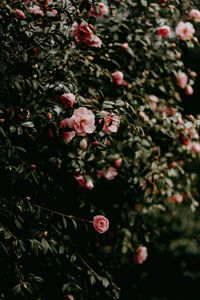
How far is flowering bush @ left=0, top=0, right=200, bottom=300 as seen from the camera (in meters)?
1.45

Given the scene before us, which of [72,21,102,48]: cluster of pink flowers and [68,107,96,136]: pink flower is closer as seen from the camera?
[68,107,96,136]: pink flower

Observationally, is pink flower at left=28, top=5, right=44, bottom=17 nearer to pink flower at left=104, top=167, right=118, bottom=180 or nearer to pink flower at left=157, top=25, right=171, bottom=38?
pink flower at left=157, top=25, right=171, bottom=38

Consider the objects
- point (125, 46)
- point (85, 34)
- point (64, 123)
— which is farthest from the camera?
point (125, 46)

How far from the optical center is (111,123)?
1.38 meters

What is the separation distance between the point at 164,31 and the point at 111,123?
2.65 ft

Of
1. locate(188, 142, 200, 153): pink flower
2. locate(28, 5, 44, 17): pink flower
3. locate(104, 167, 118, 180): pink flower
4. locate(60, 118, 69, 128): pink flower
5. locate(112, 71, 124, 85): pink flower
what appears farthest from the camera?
locate(188, 142, 200, 153): pink flower

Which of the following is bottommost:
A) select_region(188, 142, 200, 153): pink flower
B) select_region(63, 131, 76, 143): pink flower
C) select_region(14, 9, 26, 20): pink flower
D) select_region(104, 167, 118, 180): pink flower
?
select_region(104, 167, 118, 180): pink flower

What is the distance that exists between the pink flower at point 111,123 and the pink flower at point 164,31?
710 millimetres

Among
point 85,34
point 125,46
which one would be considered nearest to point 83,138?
point 85,34

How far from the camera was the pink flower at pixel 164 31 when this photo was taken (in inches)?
73.0

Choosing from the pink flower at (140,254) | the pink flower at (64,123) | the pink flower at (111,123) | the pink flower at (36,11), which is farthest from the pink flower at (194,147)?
the pink flower at (36,11)

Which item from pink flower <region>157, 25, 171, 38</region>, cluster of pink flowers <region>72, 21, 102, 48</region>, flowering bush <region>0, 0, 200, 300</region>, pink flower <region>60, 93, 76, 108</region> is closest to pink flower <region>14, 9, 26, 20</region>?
flowering bush <region>0, 0, 200, 300</region>

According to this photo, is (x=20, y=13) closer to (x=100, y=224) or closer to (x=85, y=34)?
(x=85, y=34)

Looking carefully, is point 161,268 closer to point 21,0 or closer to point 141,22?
point 141,22
